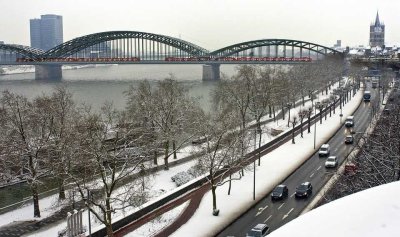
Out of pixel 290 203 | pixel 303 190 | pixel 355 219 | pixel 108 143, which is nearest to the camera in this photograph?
pixel 355 219

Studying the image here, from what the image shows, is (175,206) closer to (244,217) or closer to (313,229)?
(244,217)

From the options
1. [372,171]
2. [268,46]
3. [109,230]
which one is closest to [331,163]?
[372,171]

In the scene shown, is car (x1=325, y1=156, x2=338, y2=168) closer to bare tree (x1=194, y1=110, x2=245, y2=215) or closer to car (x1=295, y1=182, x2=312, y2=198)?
car (x1=295, y1=182, x2=312, y2=198)

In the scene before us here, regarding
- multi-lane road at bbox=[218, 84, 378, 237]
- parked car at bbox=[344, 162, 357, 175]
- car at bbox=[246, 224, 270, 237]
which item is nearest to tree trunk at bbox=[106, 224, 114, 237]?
multi-lane road at bbox=[218, 84, 378, 237]

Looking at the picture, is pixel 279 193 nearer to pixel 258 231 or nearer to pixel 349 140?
pixel 258 231

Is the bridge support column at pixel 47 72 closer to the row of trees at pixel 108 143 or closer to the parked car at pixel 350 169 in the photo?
the row of trees at pixel 108 143

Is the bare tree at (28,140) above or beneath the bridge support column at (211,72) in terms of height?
beneath

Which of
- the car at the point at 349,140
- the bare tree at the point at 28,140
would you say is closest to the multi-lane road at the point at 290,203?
the car at the point at 349,140

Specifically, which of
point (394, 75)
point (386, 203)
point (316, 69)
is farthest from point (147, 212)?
point (394, 75)
